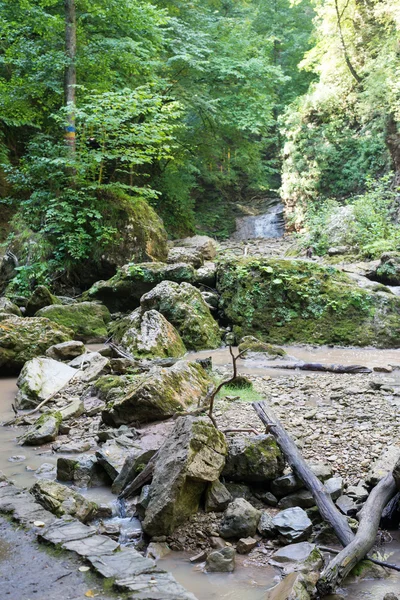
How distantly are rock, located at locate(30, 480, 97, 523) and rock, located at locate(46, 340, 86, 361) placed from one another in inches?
166

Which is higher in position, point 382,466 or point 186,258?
point 186,258

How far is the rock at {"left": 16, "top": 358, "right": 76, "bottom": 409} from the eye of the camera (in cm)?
580

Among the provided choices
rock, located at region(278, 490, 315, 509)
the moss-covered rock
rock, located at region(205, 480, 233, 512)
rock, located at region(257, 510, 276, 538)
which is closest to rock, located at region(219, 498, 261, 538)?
rock, located at region(257, 510, 276, 538)

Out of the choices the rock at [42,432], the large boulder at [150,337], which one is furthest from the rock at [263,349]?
the rock at [42,432]

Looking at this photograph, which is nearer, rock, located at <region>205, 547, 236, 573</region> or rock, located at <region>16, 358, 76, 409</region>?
rock, located at <region>205, 547, 236, 573</region>

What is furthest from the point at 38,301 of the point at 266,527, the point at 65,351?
the point at 266,527

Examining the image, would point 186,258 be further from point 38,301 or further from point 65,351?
point 65,351

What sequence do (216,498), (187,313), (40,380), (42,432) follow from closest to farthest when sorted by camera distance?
(216,498), (42,432), (40,380), (187,313)

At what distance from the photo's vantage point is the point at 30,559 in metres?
2.47

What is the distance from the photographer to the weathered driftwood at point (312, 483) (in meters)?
2.69

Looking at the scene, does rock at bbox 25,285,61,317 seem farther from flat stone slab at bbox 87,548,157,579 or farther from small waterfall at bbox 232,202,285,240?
small waterfall at bbox 232,202,285,240

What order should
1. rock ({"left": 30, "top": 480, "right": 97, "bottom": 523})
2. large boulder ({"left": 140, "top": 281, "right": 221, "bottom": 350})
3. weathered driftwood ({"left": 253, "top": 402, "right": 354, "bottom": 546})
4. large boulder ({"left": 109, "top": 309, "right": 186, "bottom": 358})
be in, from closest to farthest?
weathered driftwood ({"left": 253, "top": 402, "right": 354, "bottom": 546})
rock ({"left": 30, "top": 480, "right": 97, "bottom": 523})
large boulder ({"left": 109, "top": 309, "right": 186, "bottom": 358})
large boulder ({"left": 140, "top": 281, "right": 221, "bottom": 350})

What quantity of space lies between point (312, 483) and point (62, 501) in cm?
153

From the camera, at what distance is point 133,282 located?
10711mm
